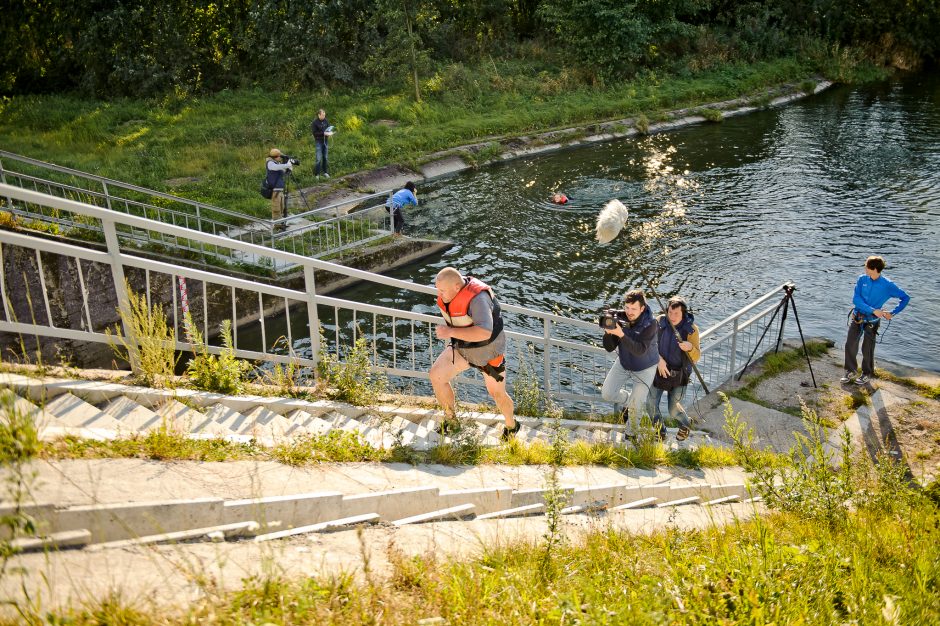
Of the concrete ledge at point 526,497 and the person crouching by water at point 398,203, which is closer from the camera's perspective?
the concrete ledge at point 526,497

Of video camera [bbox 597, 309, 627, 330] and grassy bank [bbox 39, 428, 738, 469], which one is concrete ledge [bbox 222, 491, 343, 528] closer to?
grassy bank [bbox 39, 428, 738, 469]

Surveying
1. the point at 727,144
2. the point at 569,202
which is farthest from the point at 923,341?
the point at 727,144

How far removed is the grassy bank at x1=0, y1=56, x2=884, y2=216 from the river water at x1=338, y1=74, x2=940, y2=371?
2973mm

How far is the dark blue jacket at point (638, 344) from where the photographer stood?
26.1 ft

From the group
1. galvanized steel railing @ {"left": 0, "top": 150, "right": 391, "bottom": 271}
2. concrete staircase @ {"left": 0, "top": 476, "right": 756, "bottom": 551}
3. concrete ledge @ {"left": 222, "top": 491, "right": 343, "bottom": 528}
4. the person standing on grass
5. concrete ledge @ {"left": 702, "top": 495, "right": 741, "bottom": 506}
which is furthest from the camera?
the person standing on grass

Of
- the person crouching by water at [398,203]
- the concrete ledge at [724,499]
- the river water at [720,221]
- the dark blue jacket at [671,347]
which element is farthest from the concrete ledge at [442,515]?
the person crouching by water at [398,203]

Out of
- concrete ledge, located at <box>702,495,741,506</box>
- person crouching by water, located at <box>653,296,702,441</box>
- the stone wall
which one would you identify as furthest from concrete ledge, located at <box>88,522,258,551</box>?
the stone wall

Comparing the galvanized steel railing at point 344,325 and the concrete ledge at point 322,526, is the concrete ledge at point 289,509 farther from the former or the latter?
the galvanized steel railing at point 344,325

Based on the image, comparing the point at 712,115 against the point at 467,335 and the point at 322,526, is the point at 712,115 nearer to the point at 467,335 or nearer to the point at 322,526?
the point at 467,335

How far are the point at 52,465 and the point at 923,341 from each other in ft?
45.7

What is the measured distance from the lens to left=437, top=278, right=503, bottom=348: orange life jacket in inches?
263

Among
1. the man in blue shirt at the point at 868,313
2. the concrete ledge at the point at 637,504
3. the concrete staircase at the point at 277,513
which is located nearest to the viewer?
the concrete staircase at the point at 277,513

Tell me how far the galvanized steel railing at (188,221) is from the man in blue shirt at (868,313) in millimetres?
10413

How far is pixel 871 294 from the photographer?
10.2 metres
